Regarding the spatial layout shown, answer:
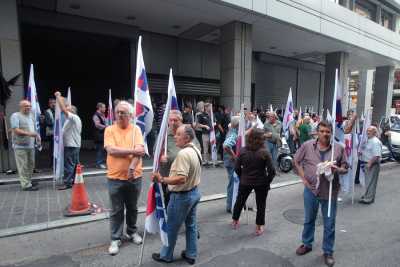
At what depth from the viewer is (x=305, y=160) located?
12.2 feet

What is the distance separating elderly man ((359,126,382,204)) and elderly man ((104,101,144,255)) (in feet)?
16.3

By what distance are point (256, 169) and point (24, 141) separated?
512 centimetres

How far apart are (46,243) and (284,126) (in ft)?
25.7

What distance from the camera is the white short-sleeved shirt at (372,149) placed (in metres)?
5.96

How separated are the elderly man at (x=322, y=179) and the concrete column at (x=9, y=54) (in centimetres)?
757

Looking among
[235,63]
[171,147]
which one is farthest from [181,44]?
[171,147]

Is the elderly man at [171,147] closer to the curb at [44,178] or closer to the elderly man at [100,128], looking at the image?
the curb at [44,178]

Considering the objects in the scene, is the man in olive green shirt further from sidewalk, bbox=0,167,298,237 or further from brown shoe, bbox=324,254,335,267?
brown shoe, bbox=324,254,335,267

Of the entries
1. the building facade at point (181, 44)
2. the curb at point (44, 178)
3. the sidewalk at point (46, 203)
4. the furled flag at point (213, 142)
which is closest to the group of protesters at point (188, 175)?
the sidewalk at point (46, 203)

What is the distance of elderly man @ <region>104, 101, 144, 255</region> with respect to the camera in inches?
144

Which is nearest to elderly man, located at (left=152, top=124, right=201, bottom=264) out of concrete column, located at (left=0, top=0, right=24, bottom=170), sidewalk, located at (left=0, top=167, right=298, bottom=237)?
sidewalk, located at (left=0, top=167, right=298, bottom=237)

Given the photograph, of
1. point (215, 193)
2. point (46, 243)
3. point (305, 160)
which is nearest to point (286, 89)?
point (215, 193)

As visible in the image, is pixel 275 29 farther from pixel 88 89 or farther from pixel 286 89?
pixel 88 89

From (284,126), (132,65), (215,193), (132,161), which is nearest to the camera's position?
(132,161)
